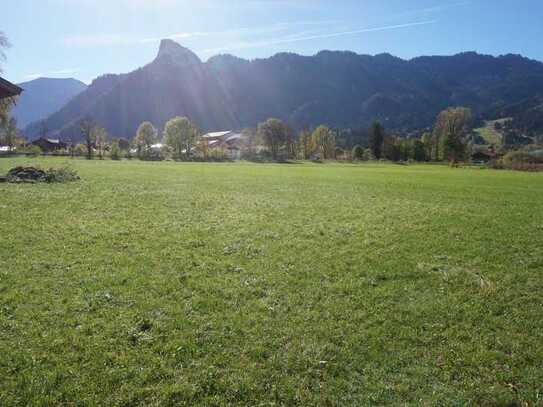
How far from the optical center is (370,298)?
30.0 ft

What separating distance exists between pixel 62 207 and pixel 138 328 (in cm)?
1545

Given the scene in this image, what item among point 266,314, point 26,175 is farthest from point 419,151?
point 266,314

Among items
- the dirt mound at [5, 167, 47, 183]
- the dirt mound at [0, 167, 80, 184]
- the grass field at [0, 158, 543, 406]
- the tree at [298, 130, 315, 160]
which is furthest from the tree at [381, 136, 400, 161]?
the grass field at [0, 158, 543, 406]

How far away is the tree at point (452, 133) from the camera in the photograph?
114 m

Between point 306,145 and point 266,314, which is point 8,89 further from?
point 306,145

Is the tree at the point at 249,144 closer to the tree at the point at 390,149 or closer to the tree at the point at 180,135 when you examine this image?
the tree at the point at 180,135

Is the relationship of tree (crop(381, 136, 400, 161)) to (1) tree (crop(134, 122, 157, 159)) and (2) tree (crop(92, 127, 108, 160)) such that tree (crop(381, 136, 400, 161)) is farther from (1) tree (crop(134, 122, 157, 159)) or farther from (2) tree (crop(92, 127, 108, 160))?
(2) tree (crop(92, 127, 108, 160))

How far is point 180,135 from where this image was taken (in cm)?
12962

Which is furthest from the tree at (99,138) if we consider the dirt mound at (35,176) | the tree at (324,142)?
the dirt mound at (35,176)

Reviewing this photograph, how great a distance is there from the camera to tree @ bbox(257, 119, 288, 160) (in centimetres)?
13862

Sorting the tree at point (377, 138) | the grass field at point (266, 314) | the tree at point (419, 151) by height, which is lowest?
the grass field at point (266, 314)

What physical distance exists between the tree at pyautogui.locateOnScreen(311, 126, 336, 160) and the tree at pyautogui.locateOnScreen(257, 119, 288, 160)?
537 inches

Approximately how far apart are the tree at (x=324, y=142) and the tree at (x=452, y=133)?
136ft

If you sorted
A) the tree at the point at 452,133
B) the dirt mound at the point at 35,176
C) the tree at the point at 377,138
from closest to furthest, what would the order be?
the dirt mound at the point at 35,176, the tree at the point at 452,133, the tree at the point at 377,138
